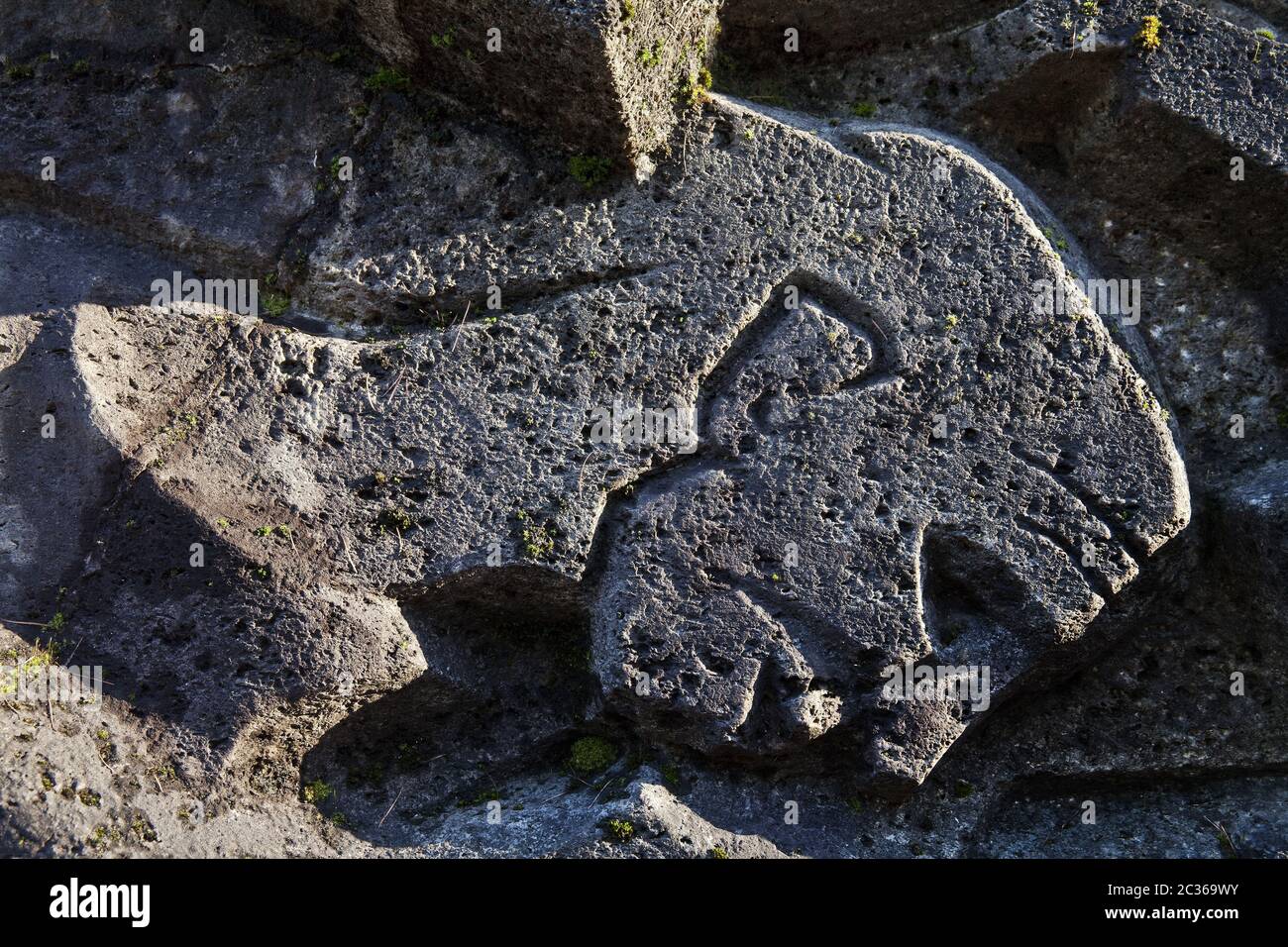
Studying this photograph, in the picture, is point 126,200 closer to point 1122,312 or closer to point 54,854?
point 54,854

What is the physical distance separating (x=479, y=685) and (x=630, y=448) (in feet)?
4.48

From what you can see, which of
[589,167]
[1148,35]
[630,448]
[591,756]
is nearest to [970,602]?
[630,448]

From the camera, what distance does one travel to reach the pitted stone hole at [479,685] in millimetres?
6027

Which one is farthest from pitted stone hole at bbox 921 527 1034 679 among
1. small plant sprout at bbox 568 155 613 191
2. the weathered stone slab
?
small plant sprout at bbox 568 155 613 191

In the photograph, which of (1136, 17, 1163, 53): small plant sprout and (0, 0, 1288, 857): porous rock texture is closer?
(0, 0, 1288, 857): porous rock texture

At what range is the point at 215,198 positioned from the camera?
20.9 ft

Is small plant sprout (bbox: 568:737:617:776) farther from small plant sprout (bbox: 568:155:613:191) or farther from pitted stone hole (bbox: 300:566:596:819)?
small plant sprout (bbox: 568:155:613:191)

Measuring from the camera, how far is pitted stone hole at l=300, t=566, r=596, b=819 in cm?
603

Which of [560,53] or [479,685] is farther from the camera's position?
[479,685]

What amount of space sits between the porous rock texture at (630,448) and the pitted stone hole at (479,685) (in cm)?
2

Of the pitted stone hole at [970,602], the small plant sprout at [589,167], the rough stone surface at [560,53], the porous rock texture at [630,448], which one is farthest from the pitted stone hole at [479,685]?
the rough stone surface at [560,53]

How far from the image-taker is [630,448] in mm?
6211

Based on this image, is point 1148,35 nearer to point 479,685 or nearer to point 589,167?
point 589,167

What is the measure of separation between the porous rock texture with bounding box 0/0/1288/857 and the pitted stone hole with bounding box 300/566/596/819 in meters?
0.02
